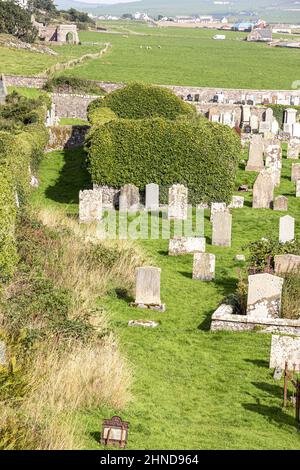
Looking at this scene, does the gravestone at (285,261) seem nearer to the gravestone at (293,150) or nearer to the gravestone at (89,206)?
the gravestone at (89,206)

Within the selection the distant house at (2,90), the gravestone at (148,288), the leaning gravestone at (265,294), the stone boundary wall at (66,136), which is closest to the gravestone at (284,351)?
the leaning gravestone at (265,294)

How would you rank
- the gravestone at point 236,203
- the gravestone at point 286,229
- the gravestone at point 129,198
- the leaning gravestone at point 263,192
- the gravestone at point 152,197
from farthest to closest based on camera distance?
1. the gravestone at point 236,203
2. the leaning gravestone at point 263,192
3. the gravestone at point 152,197
4. the gravestone at point 129,198
5. the gravestone at point 286,229

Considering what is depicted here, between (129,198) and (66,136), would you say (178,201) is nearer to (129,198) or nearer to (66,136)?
(129,198)

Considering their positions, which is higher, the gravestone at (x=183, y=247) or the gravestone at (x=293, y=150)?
the gravestone at (x=183, y=247)

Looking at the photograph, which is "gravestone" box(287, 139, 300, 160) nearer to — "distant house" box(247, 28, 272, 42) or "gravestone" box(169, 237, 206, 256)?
"gravestone" box(169, 237, 206, 256)

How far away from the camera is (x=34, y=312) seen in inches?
679

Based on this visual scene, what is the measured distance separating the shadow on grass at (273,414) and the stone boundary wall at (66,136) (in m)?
33.7

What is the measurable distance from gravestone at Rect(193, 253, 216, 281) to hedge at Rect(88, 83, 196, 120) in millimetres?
25432

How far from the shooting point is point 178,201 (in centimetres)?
3183

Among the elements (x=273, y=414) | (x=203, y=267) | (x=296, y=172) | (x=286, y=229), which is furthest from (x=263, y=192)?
(x=273, y=414)

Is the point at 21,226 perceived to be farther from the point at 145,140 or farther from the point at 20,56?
the point at 20,56

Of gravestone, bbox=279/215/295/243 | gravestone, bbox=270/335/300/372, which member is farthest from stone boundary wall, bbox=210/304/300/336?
gravestone, bbox=279/215/295/243

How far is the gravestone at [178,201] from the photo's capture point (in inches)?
1249

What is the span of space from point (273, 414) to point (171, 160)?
19.8 meters
